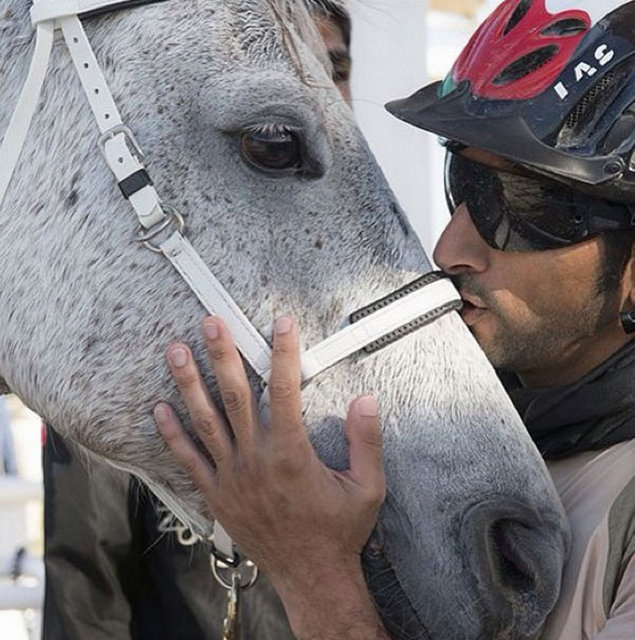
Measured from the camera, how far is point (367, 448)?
211 centimetres

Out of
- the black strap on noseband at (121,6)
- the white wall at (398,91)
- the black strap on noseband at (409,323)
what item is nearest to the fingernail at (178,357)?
the black strap on noseband at (409,323)

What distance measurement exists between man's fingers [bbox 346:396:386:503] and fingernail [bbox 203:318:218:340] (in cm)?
26

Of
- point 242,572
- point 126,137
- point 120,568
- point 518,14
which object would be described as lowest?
point 120,568

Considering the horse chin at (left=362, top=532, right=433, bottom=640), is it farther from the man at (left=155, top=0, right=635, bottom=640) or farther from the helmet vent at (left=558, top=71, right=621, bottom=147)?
the helmet vent at (left=558, top=71, right=621, bottom=147)

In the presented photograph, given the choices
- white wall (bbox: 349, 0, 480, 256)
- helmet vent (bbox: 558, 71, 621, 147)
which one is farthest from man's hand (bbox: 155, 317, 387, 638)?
white wall (bbox: 349, 0, 480, 256)

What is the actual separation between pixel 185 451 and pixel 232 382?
0.49 ft

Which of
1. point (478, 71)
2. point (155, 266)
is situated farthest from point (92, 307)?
point (478, 71)

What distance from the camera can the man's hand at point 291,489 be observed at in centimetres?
207

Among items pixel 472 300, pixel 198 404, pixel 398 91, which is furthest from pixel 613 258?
pixel 398 91

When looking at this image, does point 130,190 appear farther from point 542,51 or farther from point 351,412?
point 542,51

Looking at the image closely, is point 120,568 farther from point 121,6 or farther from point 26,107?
point 121,6

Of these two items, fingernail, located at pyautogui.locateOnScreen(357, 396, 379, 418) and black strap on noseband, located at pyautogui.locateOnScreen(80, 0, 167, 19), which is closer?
fingernail, located at pyautogui.locateOnScreen(357, 396, 379, 418)

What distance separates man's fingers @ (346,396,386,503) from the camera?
6.88 feet

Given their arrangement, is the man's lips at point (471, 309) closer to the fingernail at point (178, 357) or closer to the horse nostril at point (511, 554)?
the horse nostril at point (511, 554)
